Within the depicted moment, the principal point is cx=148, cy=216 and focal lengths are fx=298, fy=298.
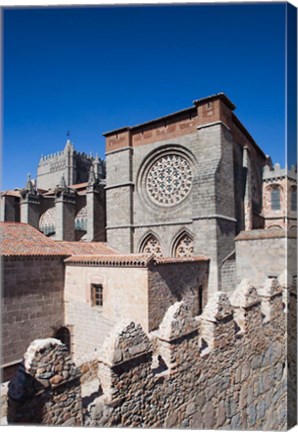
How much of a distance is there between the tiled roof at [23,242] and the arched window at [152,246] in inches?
188

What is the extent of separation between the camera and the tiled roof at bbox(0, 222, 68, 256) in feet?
24.6

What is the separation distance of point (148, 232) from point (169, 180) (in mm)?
2410

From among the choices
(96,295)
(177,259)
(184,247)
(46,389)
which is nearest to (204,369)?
(46,389)

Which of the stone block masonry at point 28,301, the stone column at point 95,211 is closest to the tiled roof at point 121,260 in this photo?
the stone block masonry at point 28,301

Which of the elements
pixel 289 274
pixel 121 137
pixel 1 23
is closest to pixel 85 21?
pixel 1 23

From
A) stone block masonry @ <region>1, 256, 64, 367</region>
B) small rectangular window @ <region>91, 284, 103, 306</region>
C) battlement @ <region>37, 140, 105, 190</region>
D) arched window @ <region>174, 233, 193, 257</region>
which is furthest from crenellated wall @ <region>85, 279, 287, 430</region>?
battlement @ <region>37, 140, 105, 190</region>

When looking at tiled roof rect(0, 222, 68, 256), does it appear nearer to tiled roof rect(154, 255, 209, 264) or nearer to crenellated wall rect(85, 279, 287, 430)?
tiled roof rect(154, 255, 209, 264)

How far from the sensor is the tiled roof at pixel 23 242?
295 inches

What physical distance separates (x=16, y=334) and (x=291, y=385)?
6.01 m

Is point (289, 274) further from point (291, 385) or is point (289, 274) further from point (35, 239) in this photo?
point (35, 239)

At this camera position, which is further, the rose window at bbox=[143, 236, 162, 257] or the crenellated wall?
the rose window at bbox=[143, 236, 162, 257]

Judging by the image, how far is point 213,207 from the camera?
1051cm

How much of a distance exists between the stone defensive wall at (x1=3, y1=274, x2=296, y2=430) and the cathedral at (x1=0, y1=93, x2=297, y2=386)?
1.50 meters

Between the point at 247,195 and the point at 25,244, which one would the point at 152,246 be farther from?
the point at 25,244
